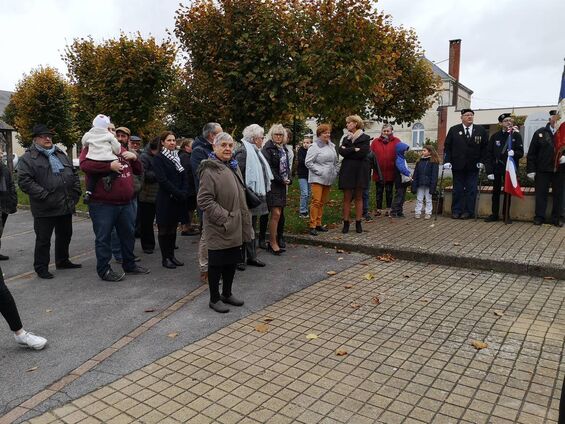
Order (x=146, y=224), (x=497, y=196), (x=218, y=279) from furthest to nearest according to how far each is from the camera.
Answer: (x=497, y=196) < (x=146, y=224) < (x=218, y=279)

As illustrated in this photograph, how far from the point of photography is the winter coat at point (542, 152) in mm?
8562

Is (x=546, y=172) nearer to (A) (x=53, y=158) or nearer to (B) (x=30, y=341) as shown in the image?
(A) (x=53, y=158)

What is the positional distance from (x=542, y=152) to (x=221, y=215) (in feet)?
22.3

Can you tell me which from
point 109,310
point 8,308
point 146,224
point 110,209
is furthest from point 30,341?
point 146,224

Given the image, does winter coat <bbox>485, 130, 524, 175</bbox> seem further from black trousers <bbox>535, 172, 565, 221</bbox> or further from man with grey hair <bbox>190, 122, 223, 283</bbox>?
man with grey hair <bbox>190, 122, 223, 283</bbox>

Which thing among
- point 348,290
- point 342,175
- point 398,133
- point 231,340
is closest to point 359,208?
point 342,175

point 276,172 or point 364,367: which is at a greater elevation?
point 276,172

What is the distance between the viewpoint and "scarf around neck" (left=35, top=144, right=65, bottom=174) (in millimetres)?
6066

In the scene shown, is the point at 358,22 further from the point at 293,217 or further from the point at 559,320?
the point at 559,320

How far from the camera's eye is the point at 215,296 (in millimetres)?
4969

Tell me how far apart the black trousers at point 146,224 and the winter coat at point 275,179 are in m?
2.13

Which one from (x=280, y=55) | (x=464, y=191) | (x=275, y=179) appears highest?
(x=280, y=55)

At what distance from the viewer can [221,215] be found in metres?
4.71

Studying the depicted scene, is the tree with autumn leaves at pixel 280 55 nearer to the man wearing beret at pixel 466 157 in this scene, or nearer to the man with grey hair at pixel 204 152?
the man wearing beret at pixel 466 157
